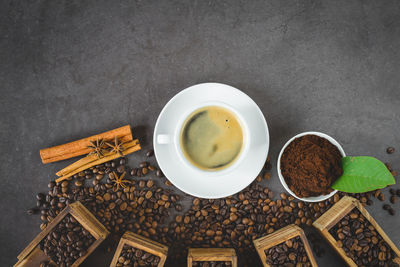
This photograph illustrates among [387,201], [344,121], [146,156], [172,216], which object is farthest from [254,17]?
[387,201]

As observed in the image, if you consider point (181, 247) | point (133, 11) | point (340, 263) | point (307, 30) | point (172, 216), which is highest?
point (133, 11)

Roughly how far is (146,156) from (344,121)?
132cm

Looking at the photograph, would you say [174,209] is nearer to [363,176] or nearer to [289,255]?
[289,255]

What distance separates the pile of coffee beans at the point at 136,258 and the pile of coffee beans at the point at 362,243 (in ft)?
3.44

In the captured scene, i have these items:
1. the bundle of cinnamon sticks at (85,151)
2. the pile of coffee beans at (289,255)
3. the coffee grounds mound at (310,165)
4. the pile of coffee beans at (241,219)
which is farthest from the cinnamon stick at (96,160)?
the pile of coffee beans at (289,255)

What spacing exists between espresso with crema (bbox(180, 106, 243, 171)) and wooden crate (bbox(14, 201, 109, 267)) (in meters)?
0.69

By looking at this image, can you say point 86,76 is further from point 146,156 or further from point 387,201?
point 387,201

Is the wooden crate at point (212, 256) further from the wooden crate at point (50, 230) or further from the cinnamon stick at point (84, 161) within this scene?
the cinnamon stick at point (84, 161)

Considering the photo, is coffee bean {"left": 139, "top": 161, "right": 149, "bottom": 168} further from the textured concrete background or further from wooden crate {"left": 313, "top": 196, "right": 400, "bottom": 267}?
wooden crate {"left": 313, "top": 196, "right": 400, "bottom": 267}

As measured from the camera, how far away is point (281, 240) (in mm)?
1468

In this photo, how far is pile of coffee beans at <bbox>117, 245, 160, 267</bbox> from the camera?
1.44m

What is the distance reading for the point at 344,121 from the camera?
1.69 metres

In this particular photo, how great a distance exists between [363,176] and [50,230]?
178 cm

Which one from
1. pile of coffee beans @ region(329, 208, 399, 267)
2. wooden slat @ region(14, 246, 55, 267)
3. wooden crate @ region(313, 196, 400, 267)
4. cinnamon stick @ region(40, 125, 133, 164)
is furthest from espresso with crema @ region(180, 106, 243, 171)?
wooden slat @ region(14, 246, 55, 267)
